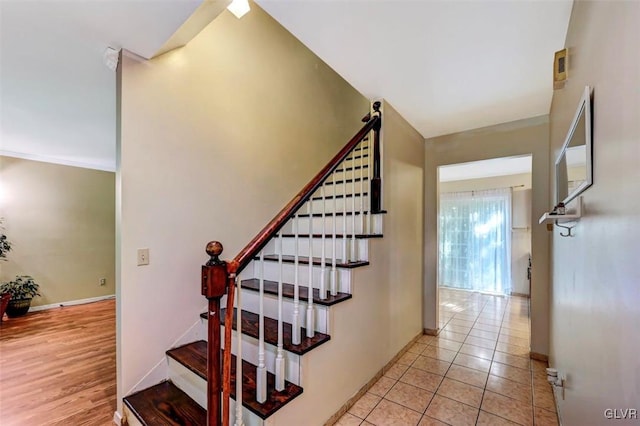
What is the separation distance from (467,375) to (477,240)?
4.24 metres

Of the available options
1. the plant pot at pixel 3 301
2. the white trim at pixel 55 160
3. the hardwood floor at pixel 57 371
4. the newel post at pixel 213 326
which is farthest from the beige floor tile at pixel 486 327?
the white trim at pixel 55 160

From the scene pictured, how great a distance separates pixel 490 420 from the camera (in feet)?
6.07

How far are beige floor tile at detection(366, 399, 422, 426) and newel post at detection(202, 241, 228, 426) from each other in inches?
45.2

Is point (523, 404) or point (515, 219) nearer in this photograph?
point (523, 404)

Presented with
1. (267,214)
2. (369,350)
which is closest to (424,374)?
(369,350)

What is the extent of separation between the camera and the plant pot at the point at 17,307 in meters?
3.92

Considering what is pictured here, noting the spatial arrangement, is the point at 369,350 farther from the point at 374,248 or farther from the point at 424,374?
the point at 374,248

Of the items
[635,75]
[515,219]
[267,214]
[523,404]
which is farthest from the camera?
[515,219]

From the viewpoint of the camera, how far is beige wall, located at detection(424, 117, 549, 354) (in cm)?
274

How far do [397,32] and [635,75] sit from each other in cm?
131

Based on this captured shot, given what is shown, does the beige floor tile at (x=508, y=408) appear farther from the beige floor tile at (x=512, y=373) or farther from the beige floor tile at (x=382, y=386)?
the beige floor tile at (x=382, y=386)

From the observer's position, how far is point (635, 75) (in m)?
0.66
